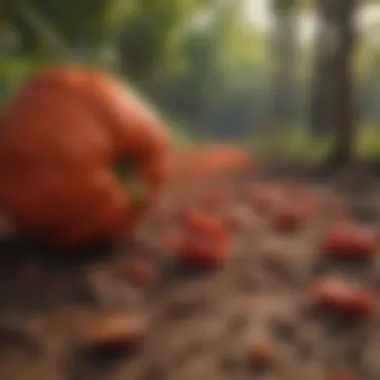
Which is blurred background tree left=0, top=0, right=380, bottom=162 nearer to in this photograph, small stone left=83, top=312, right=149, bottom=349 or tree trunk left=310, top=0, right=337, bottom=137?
tree trunk left=310, top=0, right=337, bottom=137

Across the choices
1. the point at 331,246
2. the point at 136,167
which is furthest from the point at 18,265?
the point at 331,246

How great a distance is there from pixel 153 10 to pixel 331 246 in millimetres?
213

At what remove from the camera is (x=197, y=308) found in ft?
1.84

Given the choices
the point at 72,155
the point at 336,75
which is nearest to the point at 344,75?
the point at 336,75

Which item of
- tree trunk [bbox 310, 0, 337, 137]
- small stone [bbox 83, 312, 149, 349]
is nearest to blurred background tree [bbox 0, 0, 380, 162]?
tree trunk [bbox 310, 0, 337, 137]

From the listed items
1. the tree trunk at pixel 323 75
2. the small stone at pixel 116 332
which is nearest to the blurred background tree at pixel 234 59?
the tree trunk at pixel 323 75

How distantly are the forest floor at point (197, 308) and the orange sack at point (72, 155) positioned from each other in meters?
0.02

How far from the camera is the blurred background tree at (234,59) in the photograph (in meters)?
0.60

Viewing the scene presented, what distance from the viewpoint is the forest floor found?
0.50 metres

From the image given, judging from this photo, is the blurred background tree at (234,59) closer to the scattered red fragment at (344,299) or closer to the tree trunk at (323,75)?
the tree trunk at (323,75)

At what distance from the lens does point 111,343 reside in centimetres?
51

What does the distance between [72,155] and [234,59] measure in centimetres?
15

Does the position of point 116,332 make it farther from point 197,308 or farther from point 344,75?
point 344,75

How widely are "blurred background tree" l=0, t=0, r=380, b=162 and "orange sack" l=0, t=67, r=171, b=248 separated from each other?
30 mm
